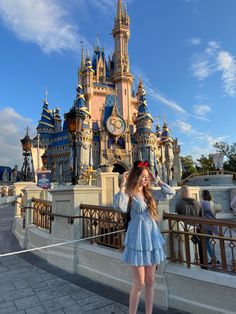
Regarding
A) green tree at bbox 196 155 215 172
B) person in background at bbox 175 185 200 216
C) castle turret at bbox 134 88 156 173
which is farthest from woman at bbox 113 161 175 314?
green tree at bbox 196 155 215 172

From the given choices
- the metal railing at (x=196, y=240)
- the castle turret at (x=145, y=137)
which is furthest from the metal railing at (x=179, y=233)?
the castle turret at (x=145, y=137)

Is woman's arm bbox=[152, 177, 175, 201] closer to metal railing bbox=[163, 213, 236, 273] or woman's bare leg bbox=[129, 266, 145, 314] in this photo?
metal railing bbox=[163, 213, 236, 273]

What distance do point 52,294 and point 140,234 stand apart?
2351 mm

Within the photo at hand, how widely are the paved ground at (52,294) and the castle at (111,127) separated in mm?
37597

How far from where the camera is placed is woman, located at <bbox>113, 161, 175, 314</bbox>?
264 centimetres

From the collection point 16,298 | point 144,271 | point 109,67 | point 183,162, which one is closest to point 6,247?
point 16,298

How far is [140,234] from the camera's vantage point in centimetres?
268

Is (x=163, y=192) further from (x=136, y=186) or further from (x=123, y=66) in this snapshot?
(x=123, y=66)

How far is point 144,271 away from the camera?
270cm

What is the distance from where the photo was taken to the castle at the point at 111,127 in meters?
47.8

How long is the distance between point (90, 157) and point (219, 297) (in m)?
43.1

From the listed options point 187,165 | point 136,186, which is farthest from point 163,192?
point 187,165

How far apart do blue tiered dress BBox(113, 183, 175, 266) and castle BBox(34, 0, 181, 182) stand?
3998 cm

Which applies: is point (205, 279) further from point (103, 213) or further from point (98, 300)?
point (103, 213)
